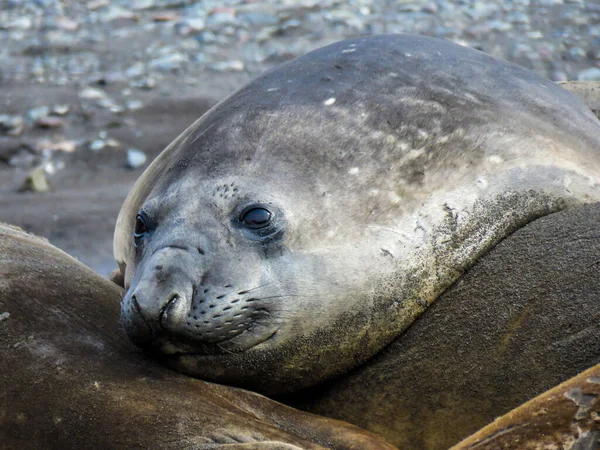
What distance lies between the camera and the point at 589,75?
6414 millimetres

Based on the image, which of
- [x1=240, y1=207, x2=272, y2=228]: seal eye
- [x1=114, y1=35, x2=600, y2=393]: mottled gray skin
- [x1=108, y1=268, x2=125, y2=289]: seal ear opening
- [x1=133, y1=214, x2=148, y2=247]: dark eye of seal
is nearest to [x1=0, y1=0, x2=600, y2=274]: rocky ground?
[x1=108, y1=268, x2=125, y2=289]: seal ear opening

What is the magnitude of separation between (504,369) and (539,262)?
300 millimetres

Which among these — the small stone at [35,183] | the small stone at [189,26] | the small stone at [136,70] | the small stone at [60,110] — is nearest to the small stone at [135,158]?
the small stone at [35,183]

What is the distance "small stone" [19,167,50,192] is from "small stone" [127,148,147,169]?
1.59 ft

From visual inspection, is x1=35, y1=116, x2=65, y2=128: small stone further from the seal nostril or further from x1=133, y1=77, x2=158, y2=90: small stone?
the seal nostril

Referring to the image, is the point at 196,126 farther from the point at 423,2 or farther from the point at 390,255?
the point at 423,2

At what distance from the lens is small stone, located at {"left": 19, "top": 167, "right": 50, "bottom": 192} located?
17.7 feet

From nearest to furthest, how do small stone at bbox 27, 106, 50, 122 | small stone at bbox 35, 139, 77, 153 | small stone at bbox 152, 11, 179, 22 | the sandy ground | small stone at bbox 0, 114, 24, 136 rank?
the sandy ground < small stone at bbox 35, 139, 77, 153 < small stone at bbox 0, 114, 24, 136 < small stone at bbox 27, 106, 50, 122 < small stone at bbox 152, 11, 179, 22

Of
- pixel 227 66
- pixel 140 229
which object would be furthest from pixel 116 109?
pixel 140 229

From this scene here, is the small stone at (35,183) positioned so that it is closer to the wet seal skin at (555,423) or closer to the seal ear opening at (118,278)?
the seal ear opening at (118,278)

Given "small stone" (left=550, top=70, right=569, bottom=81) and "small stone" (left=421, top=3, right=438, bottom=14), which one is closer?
"small stone" (left=550, top=70, right=569, bottom=81)

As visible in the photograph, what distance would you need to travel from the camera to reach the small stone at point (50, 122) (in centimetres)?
603

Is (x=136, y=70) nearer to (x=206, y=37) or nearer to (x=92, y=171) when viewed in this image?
(x=206, y=37)

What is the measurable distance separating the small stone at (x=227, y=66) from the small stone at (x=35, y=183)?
1.71 metres
